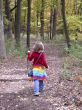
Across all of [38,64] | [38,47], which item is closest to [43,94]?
[38,64]

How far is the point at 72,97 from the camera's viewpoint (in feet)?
31.3

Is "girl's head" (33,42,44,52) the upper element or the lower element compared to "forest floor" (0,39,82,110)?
upper

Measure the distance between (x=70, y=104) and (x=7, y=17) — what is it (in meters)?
21.0

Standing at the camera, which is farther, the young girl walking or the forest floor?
the young girl walking

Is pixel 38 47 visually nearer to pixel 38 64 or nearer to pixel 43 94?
pixel 38 64

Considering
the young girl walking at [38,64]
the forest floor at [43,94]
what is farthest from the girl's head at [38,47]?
the forest floor at [43,94]

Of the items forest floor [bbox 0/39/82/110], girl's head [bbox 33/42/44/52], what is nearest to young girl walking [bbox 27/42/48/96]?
girl's head [bbox 33/42/44/52]

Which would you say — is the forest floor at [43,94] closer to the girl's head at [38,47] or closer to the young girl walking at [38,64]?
the young girl walking at [38,64]

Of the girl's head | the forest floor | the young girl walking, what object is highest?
the girl's head

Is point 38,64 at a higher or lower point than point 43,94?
higher

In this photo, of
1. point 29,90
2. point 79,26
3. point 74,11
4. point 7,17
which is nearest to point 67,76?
point 29,90

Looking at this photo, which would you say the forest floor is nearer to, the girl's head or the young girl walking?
the young girl walking

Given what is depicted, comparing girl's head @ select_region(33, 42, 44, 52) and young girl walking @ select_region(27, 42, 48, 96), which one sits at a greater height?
girl's head @ select_region(33, 42, 44, 52)

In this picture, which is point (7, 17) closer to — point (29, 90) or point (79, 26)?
point (79, 26)
